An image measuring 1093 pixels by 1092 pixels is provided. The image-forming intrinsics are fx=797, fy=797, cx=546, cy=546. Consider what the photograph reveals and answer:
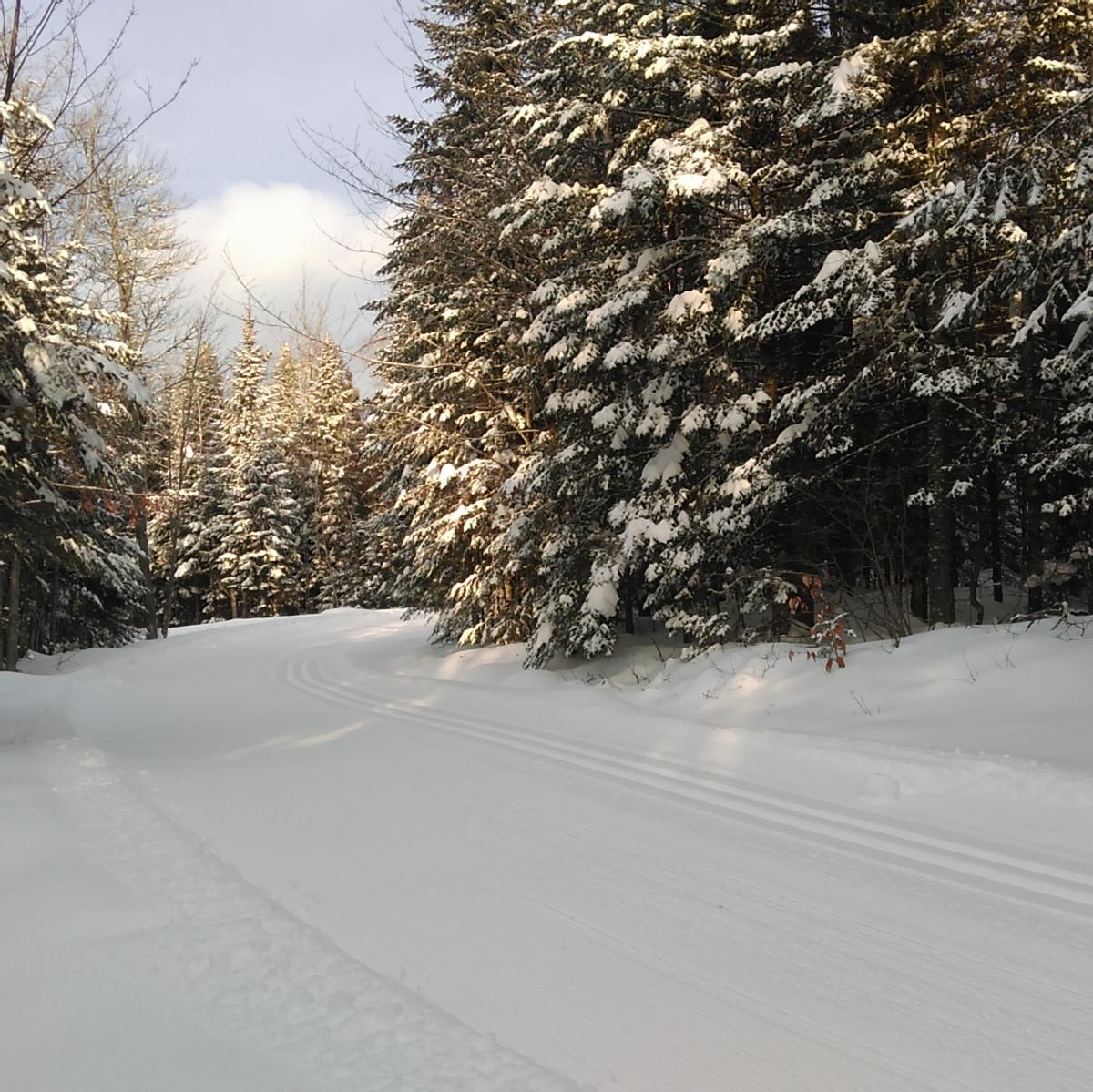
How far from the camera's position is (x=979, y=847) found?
457 cm

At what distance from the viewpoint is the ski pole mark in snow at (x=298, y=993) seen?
8.77 ft

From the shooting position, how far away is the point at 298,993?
316cm

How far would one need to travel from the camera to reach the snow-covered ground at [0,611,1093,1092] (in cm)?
279

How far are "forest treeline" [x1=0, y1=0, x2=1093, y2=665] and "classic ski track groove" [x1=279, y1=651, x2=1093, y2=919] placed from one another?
3.58 meters

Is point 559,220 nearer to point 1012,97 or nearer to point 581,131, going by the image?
point 581,131

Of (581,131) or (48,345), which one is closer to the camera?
(48,345)

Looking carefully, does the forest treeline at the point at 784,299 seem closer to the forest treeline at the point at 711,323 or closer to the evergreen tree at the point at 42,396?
the forest treeline at the point at 711,323

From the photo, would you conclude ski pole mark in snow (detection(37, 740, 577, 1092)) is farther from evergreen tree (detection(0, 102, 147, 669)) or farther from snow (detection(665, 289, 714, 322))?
snow (detection(665, 289, 714, 322))

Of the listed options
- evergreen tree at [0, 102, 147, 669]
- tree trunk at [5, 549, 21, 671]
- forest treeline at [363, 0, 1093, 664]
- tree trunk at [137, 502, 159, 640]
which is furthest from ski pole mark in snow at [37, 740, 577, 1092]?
tree trunk at [137, 502, 159, 640]

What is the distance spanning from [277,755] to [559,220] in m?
8.67

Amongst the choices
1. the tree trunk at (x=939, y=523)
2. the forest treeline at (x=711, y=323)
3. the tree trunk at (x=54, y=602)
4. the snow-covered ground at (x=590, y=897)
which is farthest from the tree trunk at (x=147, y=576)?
the tree trunk at (x=939, y=523)

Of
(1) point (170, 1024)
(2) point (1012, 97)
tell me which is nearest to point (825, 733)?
(1) point (170, 1024)

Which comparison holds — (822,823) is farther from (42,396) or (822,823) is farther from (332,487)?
(332,487)

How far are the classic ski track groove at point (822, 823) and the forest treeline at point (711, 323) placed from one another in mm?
3575
